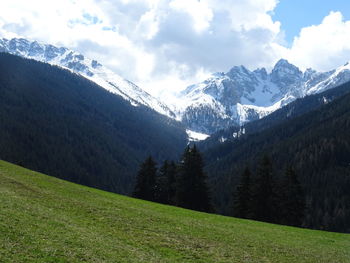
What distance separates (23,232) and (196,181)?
57261mm

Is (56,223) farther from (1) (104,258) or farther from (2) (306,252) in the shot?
(2) (306,252)

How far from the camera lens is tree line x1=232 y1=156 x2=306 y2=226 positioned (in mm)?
72375

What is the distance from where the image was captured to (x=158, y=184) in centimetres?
8800

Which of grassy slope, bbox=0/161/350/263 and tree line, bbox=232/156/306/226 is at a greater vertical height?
tree line, bbox=232/156/306/226

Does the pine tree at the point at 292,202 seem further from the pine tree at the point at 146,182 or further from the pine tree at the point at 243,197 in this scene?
the pine tree at the point at 146,182

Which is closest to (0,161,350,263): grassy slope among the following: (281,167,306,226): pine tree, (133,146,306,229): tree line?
(133,146,306,229): tree line

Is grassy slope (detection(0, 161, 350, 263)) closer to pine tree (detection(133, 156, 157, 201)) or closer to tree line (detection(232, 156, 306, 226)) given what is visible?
tree line (detection(232, 156, 306, 226))

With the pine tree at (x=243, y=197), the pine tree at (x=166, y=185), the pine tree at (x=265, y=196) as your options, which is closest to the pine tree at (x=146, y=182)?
the pine tree at (x=166, y=185)

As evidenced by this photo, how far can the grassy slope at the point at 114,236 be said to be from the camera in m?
22.1

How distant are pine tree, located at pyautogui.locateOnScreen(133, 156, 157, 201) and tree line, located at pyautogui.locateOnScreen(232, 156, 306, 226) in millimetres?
19417

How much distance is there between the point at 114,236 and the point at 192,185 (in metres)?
51.0

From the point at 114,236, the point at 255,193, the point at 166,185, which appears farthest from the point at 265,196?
the point at 114,236

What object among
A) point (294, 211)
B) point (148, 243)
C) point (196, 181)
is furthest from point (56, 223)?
point (294, 211)

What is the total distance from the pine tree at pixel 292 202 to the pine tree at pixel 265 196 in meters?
2.65
